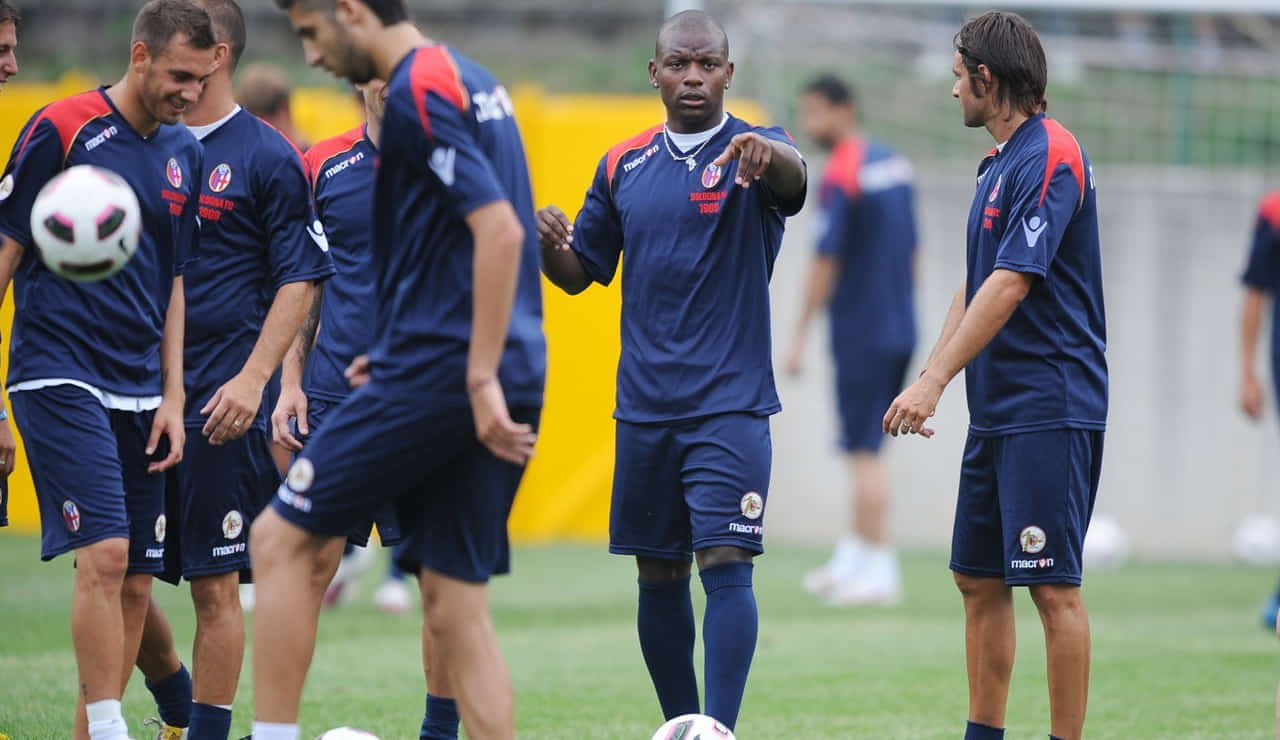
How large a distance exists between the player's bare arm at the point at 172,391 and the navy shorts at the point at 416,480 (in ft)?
3.36

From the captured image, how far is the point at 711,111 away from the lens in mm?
5980

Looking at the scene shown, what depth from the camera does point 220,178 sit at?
19.8 feet

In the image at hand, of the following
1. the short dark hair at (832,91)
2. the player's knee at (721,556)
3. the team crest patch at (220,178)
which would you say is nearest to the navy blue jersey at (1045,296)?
the player's knee at (721,556)

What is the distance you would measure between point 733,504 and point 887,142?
34.6 ft

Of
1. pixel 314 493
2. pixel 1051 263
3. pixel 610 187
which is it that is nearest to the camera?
pixel 314 493

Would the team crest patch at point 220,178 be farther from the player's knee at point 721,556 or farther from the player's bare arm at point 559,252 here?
the player's knee at point 721,556

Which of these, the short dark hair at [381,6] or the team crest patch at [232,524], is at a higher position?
the short dark hair at [381,6]

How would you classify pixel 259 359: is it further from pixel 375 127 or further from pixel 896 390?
pixel 896 390

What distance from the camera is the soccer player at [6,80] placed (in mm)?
5633

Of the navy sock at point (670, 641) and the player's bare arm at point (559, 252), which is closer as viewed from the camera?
the navy sock at point (670, 641)

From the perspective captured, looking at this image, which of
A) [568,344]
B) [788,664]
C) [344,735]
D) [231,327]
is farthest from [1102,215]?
[344,735]

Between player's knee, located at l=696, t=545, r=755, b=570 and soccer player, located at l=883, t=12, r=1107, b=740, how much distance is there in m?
0.65

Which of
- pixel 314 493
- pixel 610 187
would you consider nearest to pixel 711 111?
pixel 610 187

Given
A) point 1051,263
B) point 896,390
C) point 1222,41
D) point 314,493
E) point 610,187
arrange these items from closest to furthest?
point 314,493
point 1051,263
point 610,187
point 896,390
point 1222,41
